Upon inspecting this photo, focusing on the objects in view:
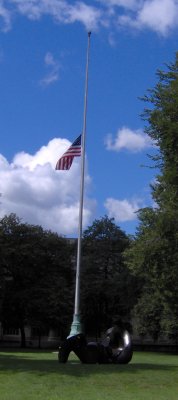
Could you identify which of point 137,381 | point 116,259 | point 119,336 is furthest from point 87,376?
point 116,259

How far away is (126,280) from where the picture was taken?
219ft

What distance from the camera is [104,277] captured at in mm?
71312

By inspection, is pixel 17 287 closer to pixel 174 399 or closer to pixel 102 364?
pixel 102 364

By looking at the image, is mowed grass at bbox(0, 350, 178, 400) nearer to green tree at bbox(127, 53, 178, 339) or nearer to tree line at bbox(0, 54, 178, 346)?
green tree at bbox(127, 53, 178, 339)

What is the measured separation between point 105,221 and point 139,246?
45707 mm

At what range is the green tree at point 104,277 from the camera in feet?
222

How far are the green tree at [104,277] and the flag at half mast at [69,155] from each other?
33.9m

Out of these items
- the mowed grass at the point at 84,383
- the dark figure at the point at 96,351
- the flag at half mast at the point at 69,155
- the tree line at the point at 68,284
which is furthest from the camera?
the tree line at the point at 68,284

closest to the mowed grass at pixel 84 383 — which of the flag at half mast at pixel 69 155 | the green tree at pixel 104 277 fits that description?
the flag at half mast at pixel 69 155

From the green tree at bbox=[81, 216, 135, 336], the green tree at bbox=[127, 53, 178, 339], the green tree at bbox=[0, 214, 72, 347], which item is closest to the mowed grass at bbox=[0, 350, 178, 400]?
the green tree at bbox=[127, 53, 178, 339]

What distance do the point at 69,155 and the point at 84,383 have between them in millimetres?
20604

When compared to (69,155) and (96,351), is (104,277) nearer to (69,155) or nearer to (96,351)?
(69,155)

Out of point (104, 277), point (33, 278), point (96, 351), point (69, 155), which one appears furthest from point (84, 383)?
point (104, 277)

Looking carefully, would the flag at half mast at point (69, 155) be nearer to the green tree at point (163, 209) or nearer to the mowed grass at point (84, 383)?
the green tree at point (163, 209)
